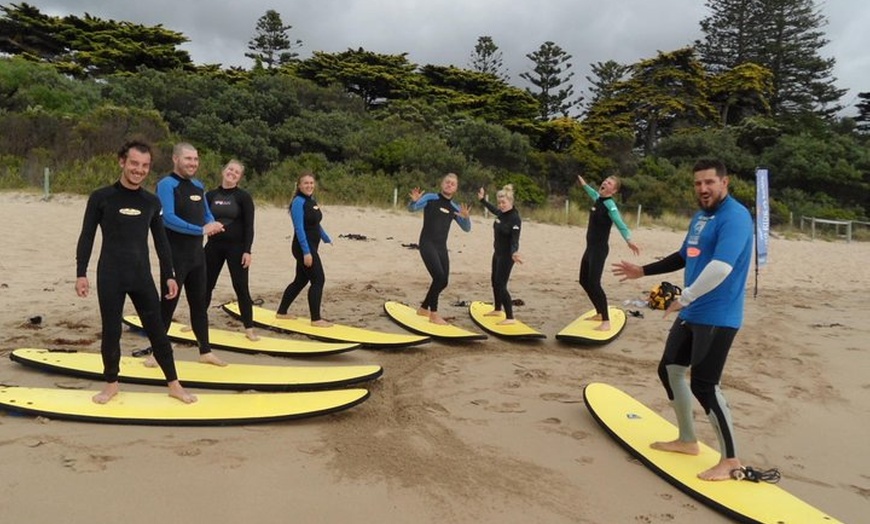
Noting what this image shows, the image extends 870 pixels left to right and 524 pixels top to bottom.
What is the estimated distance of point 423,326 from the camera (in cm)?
648

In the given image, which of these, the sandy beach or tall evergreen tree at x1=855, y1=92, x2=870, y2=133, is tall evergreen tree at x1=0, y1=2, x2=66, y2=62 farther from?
tall evergreen tree at x1=855, y1=92, x2=870, y2=133

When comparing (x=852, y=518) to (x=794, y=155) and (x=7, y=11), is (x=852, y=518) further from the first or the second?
(x=7, y=11)

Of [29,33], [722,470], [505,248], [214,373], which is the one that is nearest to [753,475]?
[722,470]

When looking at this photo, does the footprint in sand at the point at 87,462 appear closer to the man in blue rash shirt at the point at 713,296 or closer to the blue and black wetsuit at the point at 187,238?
the blue and black wetsuit at the point at 187,238

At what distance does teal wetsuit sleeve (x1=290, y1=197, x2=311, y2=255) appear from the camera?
6.12m

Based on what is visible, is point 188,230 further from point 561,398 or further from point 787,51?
point 787,51

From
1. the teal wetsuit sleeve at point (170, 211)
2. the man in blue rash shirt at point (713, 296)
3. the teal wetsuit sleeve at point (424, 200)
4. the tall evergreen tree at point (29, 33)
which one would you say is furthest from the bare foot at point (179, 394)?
the tall evergreen tree at point (29, 33)

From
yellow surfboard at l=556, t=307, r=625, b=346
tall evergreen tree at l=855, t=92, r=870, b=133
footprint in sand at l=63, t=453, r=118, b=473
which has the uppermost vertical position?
tall evergreen tree at l=855, t=92, r=870, b=133

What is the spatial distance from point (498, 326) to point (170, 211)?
3635 mm

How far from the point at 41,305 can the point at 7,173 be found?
32.3 feet

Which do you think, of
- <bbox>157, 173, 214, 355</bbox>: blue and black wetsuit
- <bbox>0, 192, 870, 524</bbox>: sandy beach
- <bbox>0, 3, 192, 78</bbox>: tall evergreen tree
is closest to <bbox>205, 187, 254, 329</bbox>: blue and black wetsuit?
<bbox>157, 173, 214, 355</bbox>: blue and black wetsuit

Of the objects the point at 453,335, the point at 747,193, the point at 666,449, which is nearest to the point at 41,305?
the point at 453,335

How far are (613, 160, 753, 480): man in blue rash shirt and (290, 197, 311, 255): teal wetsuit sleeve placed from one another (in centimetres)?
390

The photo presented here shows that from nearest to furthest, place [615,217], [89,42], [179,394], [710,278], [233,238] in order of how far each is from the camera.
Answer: [710,278] < [179,394] < [233,238] < [615,217] < [89,42]
